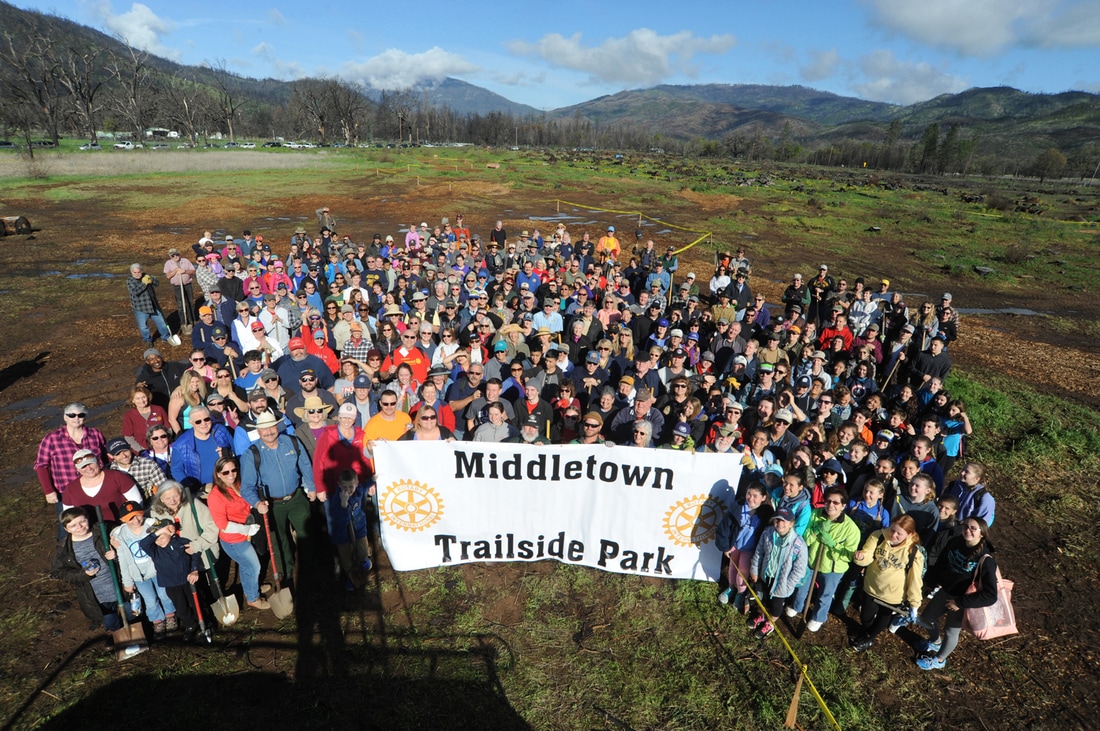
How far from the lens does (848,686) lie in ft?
19.2

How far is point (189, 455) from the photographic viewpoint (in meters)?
6.48

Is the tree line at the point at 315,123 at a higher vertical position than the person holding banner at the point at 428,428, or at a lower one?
higher

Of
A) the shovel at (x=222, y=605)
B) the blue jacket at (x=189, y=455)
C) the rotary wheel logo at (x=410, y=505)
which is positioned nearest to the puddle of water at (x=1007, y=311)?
the rotary wheel logo at (x=410, y=505)

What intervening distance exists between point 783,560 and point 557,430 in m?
3.85

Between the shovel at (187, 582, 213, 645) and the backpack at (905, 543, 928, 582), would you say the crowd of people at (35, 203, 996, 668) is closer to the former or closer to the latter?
the backpack at (905, 543, 928, 582)

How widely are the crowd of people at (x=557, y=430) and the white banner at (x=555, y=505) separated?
395 mm

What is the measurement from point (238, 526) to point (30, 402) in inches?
400

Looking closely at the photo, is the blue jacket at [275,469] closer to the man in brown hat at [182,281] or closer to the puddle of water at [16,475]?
the puddle of water at [16,475]

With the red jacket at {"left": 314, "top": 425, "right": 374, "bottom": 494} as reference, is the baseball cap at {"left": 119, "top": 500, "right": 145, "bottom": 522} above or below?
below

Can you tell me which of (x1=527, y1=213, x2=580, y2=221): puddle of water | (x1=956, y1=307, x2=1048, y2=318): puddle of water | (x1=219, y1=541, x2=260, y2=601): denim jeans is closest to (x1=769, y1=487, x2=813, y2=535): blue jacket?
(x1=219, y1=541, x2=260, y2=601): denim jeans

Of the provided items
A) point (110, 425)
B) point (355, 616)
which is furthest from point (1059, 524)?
Result: point (110, 425)

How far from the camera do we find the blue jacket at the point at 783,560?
590cm

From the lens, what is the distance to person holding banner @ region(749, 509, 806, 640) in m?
5.88

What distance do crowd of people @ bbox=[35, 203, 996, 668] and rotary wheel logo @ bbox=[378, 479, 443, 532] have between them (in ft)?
1.49
